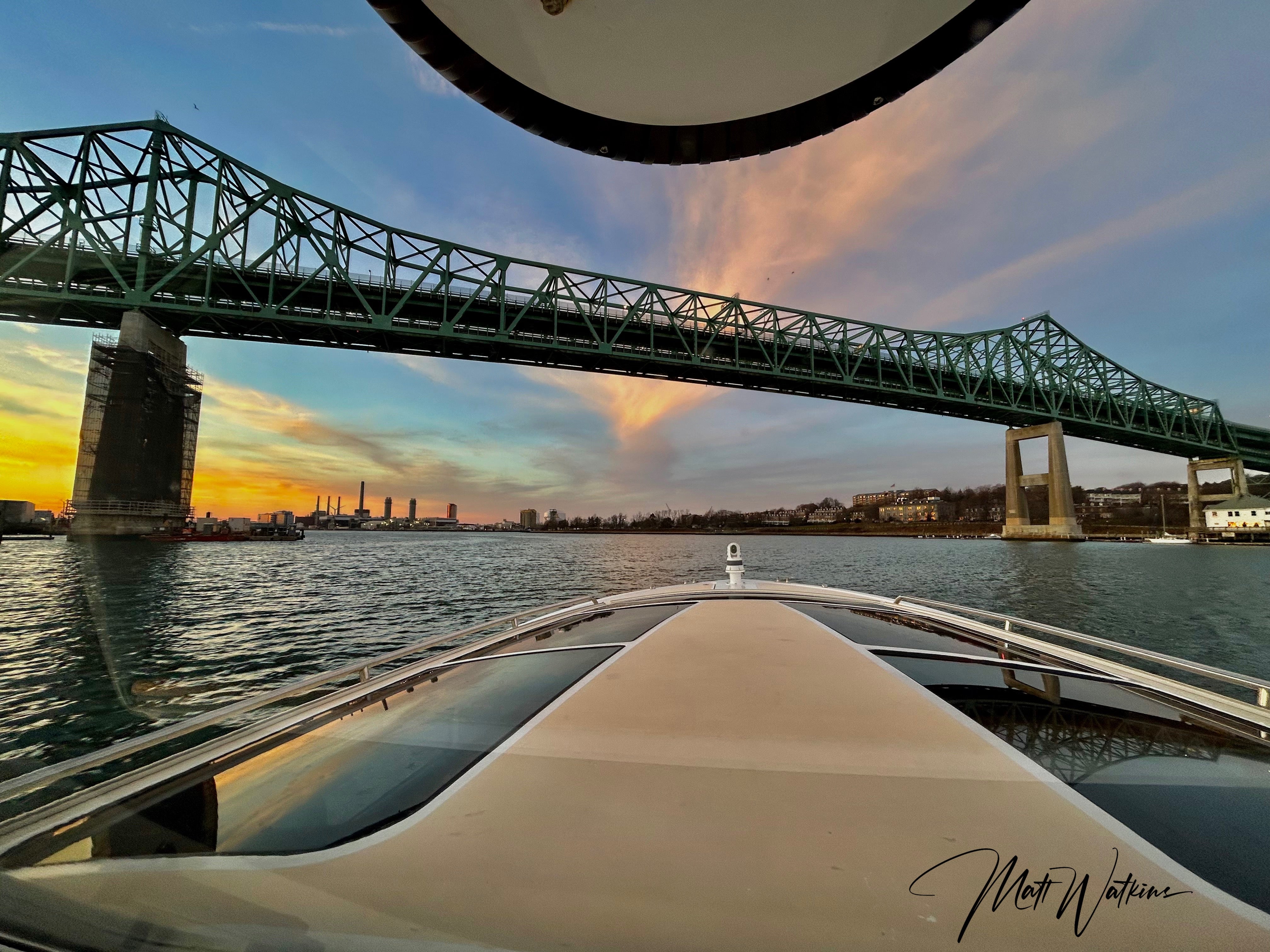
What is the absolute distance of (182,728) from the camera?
168 centimetres

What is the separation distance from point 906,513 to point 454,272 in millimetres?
115083

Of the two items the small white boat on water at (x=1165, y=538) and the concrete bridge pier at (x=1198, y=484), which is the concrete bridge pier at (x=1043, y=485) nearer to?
the small white boat on water at (x=1165, y=538)

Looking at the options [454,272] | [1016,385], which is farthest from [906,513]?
[454,272]

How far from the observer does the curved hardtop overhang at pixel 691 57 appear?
7.96ft

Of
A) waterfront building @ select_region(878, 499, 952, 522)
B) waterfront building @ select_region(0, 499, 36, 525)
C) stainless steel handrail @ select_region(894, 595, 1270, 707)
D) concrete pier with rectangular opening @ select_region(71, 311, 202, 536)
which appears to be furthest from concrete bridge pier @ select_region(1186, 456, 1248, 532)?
waterfront building @ select_region(0, 499, 36, 525)

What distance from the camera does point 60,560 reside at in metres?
23.2

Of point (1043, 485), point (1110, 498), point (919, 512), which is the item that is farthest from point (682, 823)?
point (1110, 498)

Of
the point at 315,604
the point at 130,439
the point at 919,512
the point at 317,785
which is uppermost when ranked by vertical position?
the point at 130,439

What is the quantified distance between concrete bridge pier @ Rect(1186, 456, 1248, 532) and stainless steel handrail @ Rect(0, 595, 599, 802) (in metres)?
96.5

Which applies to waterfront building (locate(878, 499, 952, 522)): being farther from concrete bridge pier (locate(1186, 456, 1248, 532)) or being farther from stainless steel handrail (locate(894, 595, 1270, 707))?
stainless steel handrail (locate(894, 595, 1270, 707))

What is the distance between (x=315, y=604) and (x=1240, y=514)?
299ft

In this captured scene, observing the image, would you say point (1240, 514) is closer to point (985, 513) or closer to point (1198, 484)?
point (1198, 484)

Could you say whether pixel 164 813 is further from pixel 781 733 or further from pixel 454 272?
pixel 454 272

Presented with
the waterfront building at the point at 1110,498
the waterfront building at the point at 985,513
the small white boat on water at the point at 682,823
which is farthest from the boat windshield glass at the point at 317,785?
the waterfront building at the point at 1110,498
